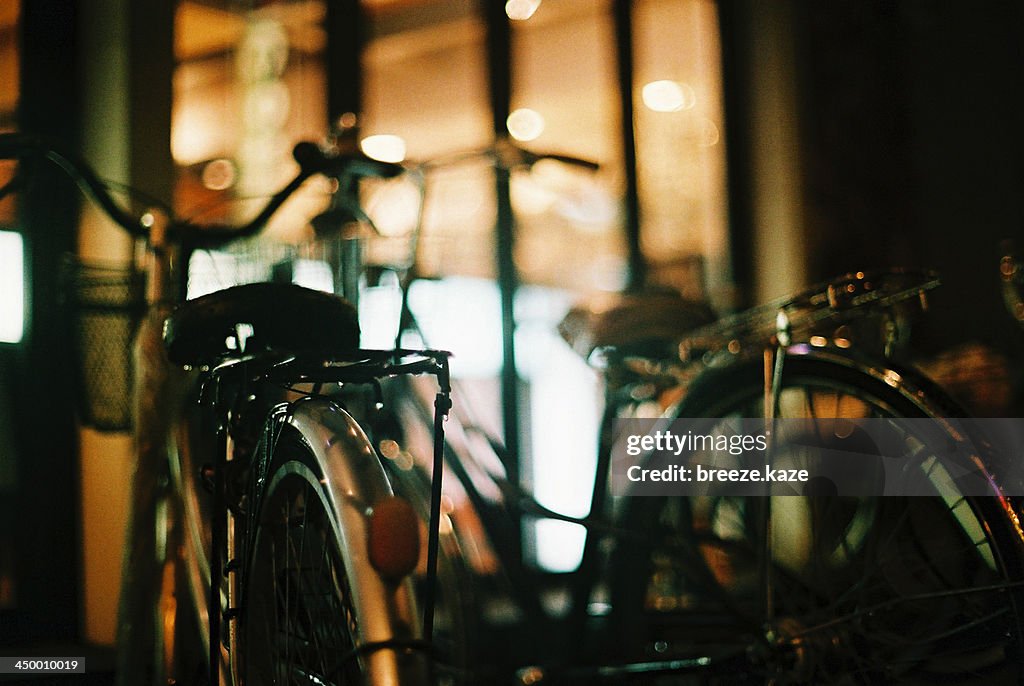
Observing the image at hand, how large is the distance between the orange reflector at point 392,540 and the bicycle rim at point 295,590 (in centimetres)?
6

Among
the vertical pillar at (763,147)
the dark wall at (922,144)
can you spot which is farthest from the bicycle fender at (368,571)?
the vertical pillar at (763,147)

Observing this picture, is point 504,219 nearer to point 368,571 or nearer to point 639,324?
point 639,324

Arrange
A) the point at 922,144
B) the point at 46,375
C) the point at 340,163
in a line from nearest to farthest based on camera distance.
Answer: the point at 340,163 < the point at 46,375 < the point at 922,144

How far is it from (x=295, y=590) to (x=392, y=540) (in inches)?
13.1

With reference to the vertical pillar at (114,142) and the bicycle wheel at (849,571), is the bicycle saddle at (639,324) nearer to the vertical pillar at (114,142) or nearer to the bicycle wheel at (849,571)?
the bicycle wheel at (849,571)

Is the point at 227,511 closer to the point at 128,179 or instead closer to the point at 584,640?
the point at 584,640

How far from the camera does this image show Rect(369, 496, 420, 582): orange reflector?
3.04 ft

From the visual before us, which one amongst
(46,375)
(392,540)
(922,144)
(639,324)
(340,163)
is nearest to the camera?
(392,540)

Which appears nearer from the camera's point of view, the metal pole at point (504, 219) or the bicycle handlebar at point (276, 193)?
the bicycle handlebar at point (276, 193)

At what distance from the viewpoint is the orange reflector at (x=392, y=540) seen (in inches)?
36.5

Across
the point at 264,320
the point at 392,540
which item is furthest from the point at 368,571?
the point at 264,320

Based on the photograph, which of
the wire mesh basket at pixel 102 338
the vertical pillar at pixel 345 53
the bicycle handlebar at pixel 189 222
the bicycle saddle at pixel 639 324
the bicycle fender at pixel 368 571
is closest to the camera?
the bicycle fender at pixel 368 571

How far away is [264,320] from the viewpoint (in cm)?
122

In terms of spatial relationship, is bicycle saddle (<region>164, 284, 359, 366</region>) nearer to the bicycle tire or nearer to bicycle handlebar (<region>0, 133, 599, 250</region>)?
the bicycle tire
